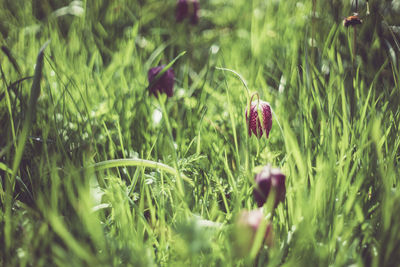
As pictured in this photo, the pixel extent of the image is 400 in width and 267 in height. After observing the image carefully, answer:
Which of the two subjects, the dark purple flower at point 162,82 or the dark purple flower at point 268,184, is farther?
the dark purple flower at point 162,82

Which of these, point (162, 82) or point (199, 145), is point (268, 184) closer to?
point (199, 145)

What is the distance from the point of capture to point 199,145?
0.77m

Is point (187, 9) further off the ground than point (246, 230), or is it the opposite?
point (187, 9)

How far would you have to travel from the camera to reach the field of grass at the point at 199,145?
574 millimetres

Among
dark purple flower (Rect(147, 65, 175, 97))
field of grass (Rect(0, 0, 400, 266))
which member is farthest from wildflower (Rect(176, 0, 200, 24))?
dark purple flower (Rect(147, 65, 175, 97))

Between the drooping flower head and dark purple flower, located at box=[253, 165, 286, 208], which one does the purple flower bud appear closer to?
the drooping flower head

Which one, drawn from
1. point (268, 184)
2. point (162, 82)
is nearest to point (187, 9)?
point (162, 82)

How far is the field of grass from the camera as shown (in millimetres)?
574

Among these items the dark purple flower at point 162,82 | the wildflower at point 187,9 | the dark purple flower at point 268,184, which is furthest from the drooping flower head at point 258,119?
the wildflower at point 187,9

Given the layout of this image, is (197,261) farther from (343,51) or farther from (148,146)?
(343,51)

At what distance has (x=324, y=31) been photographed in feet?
3.90

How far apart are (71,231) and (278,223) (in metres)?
0.36

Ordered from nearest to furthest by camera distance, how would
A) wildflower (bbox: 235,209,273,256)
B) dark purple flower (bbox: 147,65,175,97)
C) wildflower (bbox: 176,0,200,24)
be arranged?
wildflower (bbox: 235,209,273,256) < dark purple flower (bbox: 147,65,175,97) < wildflower (bbox: 176,0,200,24)

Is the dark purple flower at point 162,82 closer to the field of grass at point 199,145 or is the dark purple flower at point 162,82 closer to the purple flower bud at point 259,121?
the field of grass at point 199,145
